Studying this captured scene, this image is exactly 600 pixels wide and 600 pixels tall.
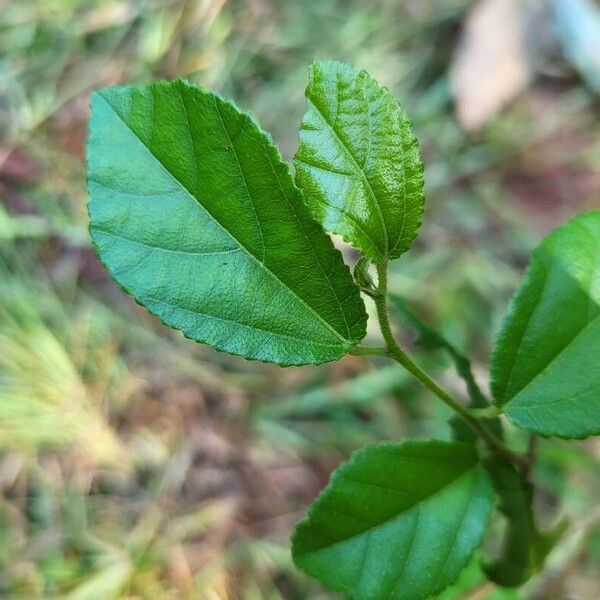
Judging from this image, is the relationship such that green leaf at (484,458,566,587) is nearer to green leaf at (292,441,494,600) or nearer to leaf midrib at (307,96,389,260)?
green leaf at (292,441,494,600)

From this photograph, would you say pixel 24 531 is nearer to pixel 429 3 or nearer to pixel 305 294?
pixel 305 294

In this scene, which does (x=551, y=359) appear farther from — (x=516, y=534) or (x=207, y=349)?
(x=207, y=349)

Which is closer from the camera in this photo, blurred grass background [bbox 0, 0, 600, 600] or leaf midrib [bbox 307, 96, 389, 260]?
leaf midrib [bbox 307, 96, 389, 260]

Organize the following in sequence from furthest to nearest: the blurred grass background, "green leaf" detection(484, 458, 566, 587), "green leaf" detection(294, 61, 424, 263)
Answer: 1. the blurred grass background
2. "green leaf" detection(484, 458, 566, 587)
3. "green leaf" detection(294, 61, 424, 263)

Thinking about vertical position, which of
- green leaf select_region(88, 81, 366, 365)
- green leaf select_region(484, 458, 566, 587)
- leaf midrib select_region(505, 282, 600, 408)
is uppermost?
green leaf select_region(88, 81, 366, 365)

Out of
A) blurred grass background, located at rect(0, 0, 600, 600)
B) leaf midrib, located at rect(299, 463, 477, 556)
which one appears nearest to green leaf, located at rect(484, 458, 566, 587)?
leaf midrib, located at rect(299, 463, 477, 556)

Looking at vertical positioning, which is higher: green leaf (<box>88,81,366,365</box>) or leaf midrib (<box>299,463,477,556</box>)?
green leaf (<box>88,81,366,365</box>)

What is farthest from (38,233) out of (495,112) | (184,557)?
(495,112)

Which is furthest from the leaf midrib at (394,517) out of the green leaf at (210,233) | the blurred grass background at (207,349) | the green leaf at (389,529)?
the blurred grass background at (207,349)
